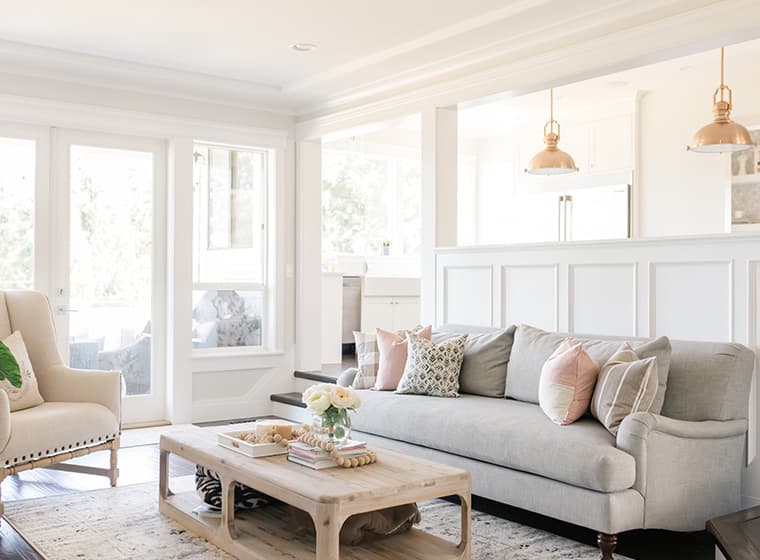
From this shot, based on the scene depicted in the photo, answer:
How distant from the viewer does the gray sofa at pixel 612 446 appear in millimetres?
3162

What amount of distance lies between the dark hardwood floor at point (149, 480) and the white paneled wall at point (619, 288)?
0.52 meters

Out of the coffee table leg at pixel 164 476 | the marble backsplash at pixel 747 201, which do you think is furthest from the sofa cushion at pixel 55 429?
the marble backsplash at pixel 747 201

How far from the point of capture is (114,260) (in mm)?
5941

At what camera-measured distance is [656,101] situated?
7.16 metres

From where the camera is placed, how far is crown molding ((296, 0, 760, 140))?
3.80 m

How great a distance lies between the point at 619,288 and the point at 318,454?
6.81ft

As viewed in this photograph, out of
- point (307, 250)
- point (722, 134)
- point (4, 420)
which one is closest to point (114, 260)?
point (307, 250)

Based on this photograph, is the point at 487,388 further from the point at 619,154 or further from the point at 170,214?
the point at 619,154

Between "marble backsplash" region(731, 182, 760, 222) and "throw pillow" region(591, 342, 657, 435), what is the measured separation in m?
3.70

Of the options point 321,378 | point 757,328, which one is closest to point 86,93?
point 321,378

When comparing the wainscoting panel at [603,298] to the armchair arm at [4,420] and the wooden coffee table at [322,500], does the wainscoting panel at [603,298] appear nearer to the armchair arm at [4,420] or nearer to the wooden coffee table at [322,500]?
the wooden coffee table at [322,500]

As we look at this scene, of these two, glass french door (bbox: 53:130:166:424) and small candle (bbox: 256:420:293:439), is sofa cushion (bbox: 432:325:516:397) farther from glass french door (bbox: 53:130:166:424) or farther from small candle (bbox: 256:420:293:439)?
glass french door (bbox: 53:130:166:424)

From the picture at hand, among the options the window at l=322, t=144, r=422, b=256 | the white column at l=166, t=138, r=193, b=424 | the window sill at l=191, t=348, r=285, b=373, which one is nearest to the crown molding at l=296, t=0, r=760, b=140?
the white column at l=166, t=138, r=193, b=424

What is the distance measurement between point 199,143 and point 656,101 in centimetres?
409
